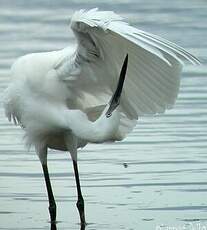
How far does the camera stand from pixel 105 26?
1108cm

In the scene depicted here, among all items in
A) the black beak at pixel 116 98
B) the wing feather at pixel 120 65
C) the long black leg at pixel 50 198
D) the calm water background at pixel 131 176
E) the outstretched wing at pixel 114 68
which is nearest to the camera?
the wing feather at pixel 120 65

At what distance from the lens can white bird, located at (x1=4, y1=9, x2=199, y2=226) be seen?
38.6ft

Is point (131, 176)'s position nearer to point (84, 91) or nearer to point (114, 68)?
point (84, 91)

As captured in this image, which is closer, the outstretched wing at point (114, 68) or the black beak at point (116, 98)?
the outstretched wing at point (114, 68)

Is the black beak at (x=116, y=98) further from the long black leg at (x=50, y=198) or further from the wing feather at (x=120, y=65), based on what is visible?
the long black leg at (x=50, y=198)

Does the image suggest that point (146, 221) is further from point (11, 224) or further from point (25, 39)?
point (25, 39)

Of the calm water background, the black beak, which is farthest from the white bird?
the calm water background

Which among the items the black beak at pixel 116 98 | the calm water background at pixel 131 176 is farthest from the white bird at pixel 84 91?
the calm water background at pixel 131 176

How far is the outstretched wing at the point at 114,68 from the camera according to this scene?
11219 mm

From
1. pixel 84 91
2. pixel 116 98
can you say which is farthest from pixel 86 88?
pixel 116 98

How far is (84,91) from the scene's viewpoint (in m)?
12.4

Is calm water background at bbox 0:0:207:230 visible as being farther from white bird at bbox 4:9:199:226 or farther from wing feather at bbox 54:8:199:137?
wing feather at bbox 54:8:199:137

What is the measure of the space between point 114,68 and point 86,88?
407 millimetres

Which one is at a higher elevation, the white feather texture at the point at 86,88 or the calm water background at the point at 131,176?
the white feather texture at the point at 86,88
